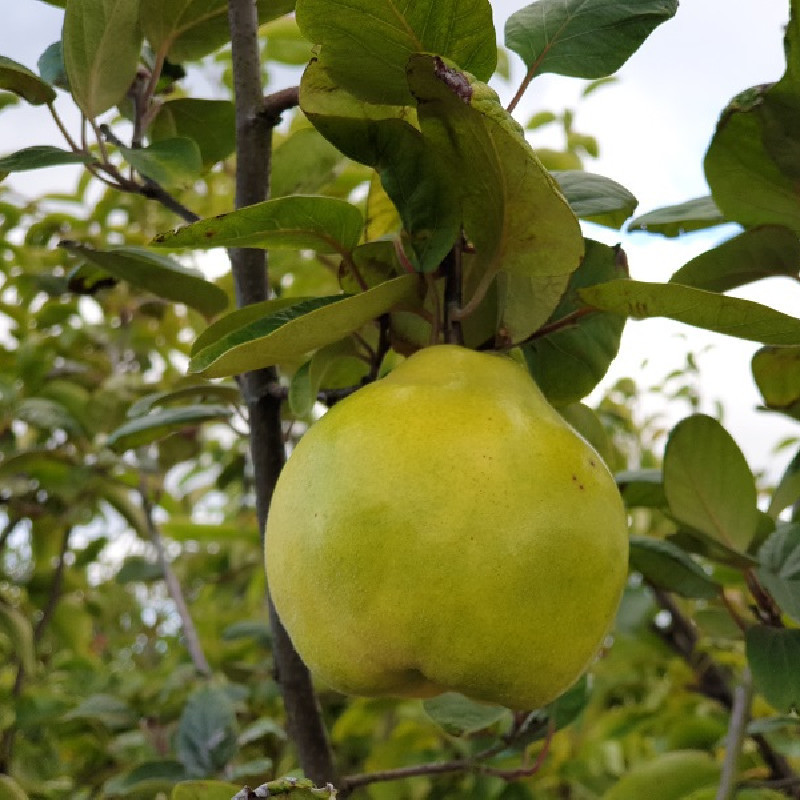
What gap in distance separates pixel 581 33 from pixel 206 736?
81cm

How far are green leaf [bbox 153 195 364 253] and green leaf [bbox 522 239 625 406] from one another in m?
0.16

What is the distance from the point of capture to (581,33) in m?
0.66

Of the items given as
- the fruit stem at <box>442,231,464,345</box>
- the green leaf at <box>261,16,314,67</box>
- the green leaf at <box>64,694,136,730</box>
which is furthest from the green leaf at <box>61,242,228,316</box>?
the green leaf at <box>64,694,136,730</box>

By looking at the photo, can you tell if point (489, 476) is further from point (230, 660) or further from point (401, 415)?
point (230, 660)

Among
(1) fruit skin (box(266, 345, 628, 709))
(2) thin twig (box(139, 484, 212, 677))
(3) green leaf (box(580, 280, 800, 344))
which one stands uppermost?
(3) green leaf (box(580, 280, 800, 344))

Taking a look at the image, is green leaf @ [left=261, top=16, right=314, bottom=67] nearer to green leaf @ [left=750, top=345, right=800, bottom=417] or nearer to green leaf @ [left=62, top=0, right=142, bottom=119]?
green leaf @ [left=62, top=0, right=142, bottom=119]

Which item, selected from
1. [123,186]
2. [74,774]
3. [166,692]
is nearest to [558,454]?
[123,186]

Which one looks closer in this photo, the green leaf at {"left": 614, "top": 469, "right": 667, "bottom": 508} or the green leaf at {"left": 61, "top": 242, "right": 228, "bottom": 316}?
the green leaf at {"left": 61, "top": 242, "right": 228, "bottom": 316}

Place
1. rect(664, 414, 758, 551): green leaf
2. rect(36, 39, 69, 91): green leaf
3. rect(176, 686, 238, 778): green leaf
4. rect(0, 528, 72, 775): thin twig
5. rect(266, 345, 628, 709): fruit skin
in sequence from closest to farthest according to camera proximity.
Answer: rect(266, 345, 628, 709): fruit skin
rect(664, 414, 758, 551): green leaf
rect(36, 39, 69, 91): green leaf
rect(176, 686, 238, 778): green leaf
rect(0, 528, 72, 775): thin twig

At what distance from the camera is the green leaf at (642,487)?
2.99 feet

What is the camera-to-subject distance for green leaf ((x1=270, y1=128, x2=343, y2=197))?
869 mm

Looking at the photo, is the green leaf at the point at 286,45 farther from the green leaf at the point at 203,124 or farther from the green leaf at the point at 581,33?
the green leaf at the point at 581,33

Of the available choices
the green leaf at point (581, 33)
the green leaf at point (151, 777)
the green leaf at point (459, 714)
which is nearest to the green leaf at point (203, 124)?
the green leaf at point (581, 33)

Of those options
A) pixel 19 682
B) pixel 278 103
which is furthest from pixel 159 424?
pixel 19 682
